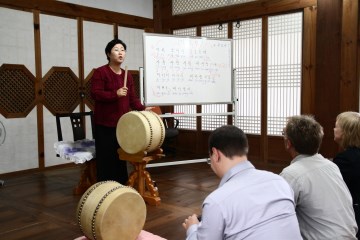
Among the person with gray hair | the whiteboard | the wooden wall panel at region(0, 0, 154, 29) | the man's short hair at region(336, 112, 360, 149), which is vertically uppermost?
the wooden wall panel at region(0, 0, 154, 29)

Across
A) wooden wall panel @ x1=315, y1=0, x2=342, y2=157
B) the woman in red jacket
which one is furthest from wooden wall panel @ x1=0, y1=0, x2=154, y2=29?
wooden wall panel @ x1=315, y1=0, x2=342, y2=157

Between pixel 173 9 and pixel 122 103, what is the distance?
9.80 feet

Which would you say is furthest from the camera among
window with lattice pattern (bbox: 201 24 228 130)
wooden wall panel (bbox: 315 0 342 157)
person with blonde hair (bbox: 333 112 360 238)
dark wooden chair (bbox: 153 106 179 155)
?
window with lattice pattern (bbox: 201 24 228 130)

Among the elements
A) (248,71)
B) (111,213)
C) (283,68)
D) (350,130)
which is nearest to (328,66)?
(283,68)

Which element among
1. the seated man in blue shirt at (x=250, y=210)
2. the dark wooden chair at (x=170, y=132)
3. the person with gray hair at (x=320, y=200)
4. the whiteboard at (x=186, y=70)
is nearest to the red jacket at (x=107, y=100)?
the whiteboard at (x=186, y=70)

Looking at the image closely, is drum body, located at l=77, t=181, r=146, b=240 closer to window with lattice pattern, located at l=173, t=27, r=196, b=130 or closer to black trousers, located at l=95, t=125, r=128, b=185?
black trousers, located at l=95, t=125, r=128, b=185

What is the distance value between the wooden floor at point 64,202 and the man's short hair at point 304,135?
1.21m

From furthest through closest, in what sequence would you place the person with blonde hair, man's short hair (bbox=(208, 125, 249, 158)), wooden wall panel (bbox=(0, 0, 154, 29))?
1. wooden wall panel (bbox=(0, 0, 154, 29))
2. the person with blonde hair
3. man's short hair (bbox=(208, 125, 249, 158))

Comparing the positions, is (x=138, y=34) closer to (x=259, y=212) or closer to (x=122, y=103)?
(x=122, y=103)

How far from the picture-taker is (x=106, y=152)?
3.38m

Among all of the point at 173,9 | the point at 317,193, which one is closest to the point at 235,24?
the point at 173,9

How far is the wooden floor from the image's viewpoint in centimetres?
264

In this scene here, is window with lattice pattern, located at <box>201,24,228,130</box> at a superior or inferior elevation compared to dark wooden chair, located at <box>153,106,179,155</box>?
superior

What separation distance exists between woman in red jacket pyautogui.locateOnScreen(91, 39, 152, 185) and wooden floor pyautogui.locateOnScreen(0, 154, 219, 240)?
1.49 ft
